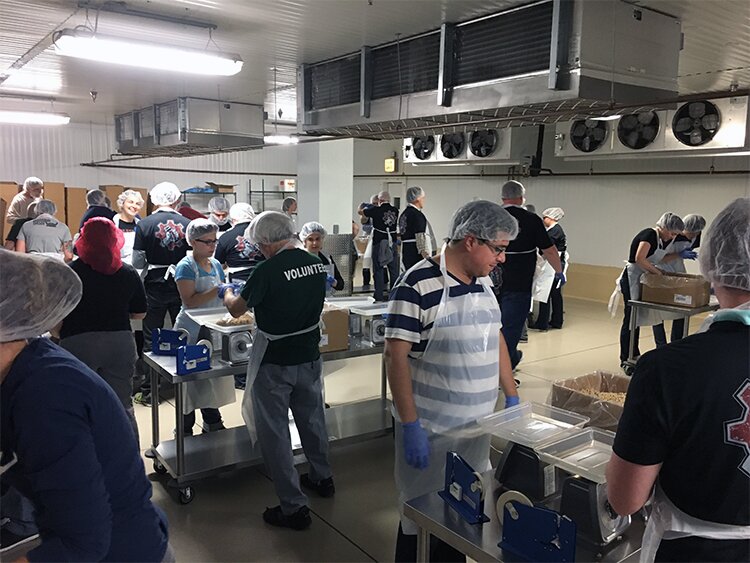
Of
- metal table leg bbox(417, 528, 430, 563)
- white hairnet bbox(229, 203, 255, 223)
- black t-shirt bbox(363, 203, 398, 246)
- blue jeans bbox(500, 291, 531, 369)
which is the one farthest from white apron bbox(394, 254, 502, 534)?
black t-shirt bbox(363, 203, 398, 246)

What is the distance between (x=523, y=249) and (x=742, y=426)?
10.7 ft

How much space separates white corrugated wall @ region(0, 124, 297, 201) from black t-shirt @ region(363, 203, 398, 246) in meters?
5.07

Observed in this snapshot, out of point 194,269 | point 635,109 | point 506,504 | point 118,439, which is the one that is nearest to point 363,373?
point 194,269

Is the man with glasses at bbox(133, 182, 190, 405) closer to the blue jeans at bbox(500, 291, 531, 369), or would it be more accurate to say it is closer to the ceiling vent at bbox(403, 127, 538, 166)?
the blue jeans at bbox(500, 291, 531, 369)

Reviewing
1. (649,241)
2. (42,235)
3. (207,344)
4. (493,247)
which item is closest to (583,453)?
(493,247)

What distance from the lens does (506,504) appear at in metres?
1.39

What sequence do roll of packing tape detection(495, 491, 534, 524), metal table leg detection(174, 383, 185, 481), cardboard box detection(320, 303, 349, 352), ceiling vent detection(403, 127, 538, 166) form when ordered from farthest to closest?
ceiling vent detection(403, 127, 538, 166) → cardboard box detection(320, 303, 349, 352) → metal table leg detection(174, 383, 185, 481) → roll of packing tape detection(495, 491, 534, 524)

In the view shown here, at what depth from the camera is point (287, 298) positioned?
8.27ft

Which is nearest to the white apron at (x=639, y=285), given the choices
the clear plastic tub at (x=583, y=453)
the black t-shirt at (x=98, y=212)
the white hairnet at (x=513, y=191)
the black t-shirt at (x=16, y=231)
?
the white hairnet at (x=513, y=191)

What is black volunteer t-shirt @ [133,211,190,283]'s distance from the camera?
13.6 ft

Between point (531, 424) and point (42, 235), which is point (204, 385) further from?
point (42, 235)

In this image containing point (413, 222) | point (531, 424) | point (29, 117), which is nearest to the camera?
point (531, 424)

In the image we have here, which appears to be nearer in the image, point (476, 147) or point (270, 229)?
point (270, 229)

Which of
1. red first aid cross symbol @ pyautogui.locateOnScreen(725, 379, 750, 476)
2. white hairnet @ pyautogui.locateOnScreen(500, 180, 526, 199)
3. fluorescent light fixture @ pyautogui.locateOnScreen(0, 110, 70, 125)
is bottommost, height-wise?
red first aid cross symbol @ pyautogui.locateOnScreen(725, 379, 750, 476)
